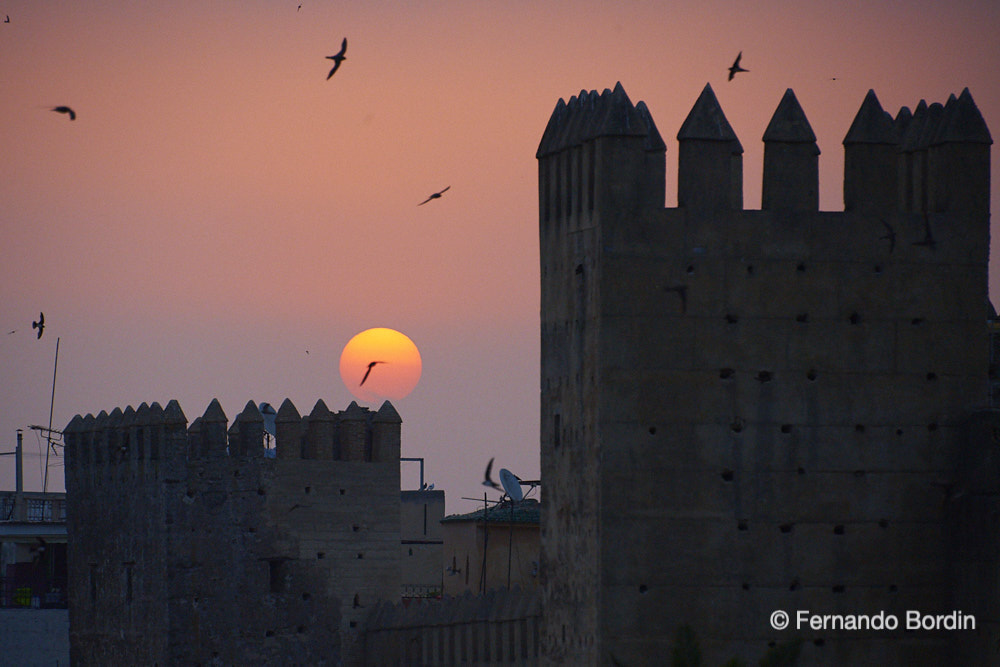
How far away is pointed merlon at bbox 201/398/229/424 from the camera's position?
150 ft

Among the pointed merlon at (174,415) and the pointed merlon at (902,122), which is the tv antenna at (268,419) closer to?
the pointed merlon at (174,415)

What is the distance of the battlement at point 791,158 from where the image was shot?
32469mm

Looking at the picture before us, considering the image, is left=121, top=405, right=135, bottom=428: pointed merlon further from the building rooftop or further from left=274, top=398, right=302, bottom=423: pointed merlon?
the building rooftop

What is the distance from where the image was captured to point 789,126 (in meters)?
32.6

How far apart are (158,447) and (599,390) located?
1635 centimetres

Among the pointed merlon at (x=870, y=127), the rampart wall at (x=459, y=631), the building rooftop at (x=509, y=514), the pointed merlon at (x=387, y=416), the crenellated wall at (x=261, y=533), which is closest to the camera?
the pointed merlon at (x=870, y=127)

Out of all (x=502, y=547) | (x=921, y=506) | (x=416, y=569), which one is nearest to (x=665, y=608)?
(x=921, y=506)

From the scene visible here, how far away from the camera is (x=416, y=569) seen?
6919cm

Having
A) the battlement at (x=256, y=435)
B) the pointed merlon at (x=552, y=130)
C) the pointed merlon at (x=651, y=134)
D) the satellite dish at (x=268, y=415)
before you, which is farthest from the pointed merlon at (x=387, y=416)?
the pointed merlon at (x=651, y=134)

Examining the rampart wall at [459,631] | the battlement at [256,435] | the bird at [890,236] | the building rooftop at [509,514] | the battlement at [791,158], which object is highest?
the battlement at [791,158]

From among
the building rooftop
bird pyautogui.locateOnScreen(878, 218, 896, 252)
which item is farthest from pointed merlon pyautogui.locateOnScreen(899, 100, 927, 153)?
the building rooftop

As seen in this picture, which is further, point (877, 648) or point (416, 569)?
point (416, 569)

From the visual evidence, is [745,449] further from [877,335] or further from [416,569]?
[416,569]

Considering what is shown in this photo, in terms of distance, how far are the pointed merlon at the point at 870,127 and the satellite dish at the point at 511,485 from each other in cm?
1863
